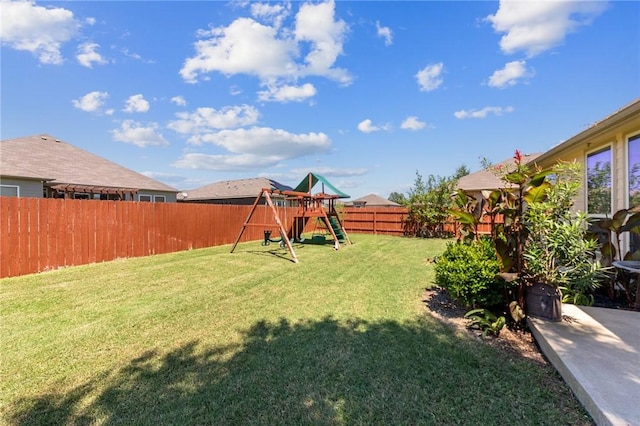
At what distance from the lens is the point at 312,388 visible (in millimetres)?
2297

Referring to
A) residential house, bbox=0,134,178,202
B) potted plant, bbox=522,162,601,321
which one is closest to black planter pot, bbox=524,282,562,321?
potted plant, bbox=522,162,601,321

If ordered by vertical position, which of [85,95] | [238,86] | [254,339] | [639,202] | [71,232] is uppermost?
[238,86]

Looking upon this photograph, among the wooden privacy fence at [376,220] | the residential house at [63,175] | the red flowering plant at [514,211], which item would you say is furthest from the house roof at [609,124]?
the residential house at [63,175]

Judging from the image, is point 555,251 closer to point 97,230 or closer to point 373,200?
point 97,230

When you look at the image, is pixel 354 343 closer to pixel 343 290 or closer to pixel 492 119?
pixel 343 290

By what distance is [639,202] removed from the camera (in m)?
3.97

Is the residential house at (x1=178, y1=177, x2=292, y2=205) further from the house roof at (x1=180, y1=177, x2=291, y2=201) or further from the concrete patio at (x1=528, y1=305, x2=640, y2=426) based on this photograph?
the concrete patio at (x1=528, y1=305, x2=640, y2=426)

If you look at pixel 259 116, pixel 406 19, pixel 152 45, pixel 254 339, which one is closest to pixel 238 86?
pixel 259 116

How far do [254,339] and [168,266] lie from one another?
16.5 feet

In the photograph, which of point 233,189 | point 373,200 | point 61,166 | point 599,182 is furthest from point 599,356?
point 373,200

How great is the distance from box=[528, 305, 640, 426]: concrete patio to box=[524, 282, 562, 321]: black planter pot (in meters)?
0.10

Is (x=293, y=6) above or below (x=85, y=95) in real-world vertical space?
above

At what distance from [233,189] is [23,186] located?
51.8ft

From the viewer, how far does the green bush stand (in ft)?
11.6
